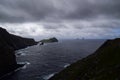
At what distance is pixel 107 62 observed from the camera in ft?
210

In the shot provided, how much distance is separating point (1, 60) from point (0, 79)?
1627 centimetres

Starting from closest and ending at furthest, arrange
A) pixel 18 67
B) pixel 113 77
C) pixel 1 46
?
1. pixel 113 77
2. pixel 1 46
3. pixel 18 67

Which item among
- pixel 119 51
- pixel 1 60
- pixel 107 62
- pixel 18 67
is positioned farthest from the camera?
pixel 18 67

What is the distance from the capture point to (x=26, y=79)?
317ft

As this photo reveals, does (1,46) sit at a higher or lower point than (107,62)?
higher

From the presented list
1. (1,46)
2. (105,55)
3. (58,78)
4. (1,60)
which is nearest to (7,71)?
(1,60)

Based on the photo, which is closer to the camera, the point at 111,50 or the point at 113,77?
the point at 113,77

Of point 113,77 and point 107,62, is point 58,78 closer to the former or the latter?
point 107,62

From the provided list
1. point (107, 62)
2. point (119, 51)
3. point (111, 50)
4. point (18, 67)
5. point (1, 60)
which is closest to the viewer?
point (107, 62)

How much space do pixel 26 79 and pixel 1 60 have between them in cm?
2448

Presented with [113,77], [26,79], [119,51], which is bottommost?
[26,79]

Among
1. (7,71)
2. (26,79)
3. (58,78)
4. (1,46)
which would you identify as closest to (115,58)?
(58,78)

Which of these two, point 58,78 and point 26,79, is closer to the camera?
point 58,78

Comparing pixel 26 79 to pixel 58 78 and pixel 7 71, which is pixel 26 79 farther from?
pixel 58 78
